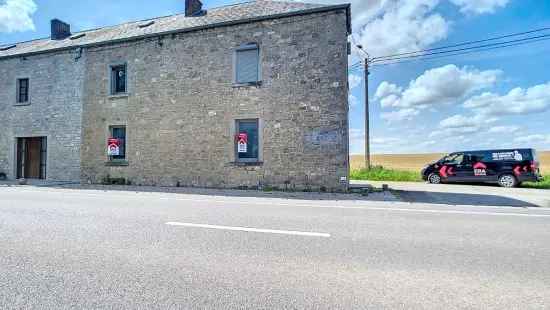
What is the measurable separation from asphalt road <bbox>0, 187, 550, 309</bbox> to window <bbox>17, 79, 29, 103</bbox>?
45.7ft

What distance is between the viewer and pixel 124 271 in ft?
10.5

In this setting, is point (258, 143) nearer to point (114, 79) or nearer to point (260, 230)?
point (260, 230)

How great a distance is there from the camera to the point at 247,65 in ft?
42.4

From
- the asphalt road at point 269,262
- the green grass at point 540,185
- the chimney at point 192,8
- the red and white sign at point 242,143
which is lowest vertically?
the asphalt road at point 269,262

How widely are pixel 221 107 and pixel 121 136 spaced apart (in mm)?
5461

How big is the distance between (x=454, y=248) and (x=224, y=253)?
3.05 m

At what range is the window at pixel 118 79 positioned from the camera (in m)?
14.9

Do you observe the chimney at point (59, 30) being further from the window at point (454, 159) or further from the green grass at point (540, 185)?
the green grass at point (540, 185)

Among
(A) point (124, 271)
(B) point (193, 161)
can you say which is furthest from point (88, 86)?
(A) point (124, 271)

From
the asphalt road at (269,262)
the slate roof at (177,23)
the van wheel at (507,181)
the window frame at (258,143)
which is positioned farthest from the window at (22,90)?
the van wheel at (507,181)

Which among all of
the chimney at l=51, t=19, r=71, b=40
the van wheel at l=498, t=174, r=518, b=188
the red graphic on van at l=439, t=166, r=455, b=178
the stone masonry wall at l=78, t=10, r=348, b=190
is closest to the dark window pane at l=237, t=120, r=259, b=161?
the stone masonry wall at l=78, t=10, r=348, b=190

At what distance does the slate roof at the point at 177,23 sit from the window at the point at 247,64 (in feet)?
3.76

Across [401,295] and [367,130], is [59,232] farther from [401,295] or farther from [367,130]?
[367,130]

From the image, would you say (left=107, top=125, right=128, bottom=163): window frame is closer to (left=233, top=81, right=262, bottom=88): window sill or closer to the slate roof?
the slate roof
